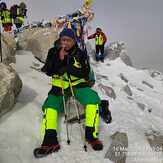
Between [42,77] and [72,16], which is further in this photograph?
[72,16]

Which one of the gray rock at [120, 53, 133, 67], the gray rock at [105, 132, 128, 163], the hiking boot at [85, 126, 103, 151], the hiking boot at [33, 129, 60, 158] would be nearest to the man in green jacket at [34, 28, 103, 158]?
the hiking boot at [85, 126, 103, 151]

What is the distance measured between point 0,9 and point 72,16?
4.48 meters

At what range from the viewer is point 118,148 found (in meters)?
9.65

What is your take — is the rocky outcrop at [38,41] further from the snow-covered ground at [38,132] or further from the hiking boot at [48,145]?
the hiking boot at [48,145]

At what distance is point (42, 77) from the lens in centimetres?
1458

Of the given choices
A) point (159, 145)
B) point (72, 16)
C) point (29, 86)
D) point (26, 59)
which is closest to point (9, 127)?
point (29, 86)

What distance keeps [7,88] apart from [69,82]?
1.68 meters

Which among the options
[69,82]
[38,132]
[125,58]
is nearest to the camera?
[38,132]

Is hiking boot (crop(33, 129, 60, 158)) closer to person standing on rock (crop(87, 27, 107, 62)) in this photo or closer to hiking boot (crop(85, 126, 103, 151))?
hiking boot (crop(85, 126, 103, 151))

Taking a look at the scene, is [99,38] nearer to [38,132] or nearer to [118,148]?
[118,148]

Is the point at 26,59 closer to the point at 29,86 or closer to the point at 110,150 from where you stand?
the point at 29,86

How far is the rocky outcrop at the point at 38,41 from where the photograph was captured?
19147 millimetres

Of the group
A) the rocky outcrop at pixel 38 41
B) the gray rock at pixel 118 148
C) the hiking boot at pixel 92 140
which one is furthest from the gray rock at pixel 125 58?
the hiking boot at pixel 92 140

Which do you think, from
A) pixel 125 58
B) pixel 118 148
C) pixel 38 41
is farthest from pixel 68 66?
pixel 125 58
